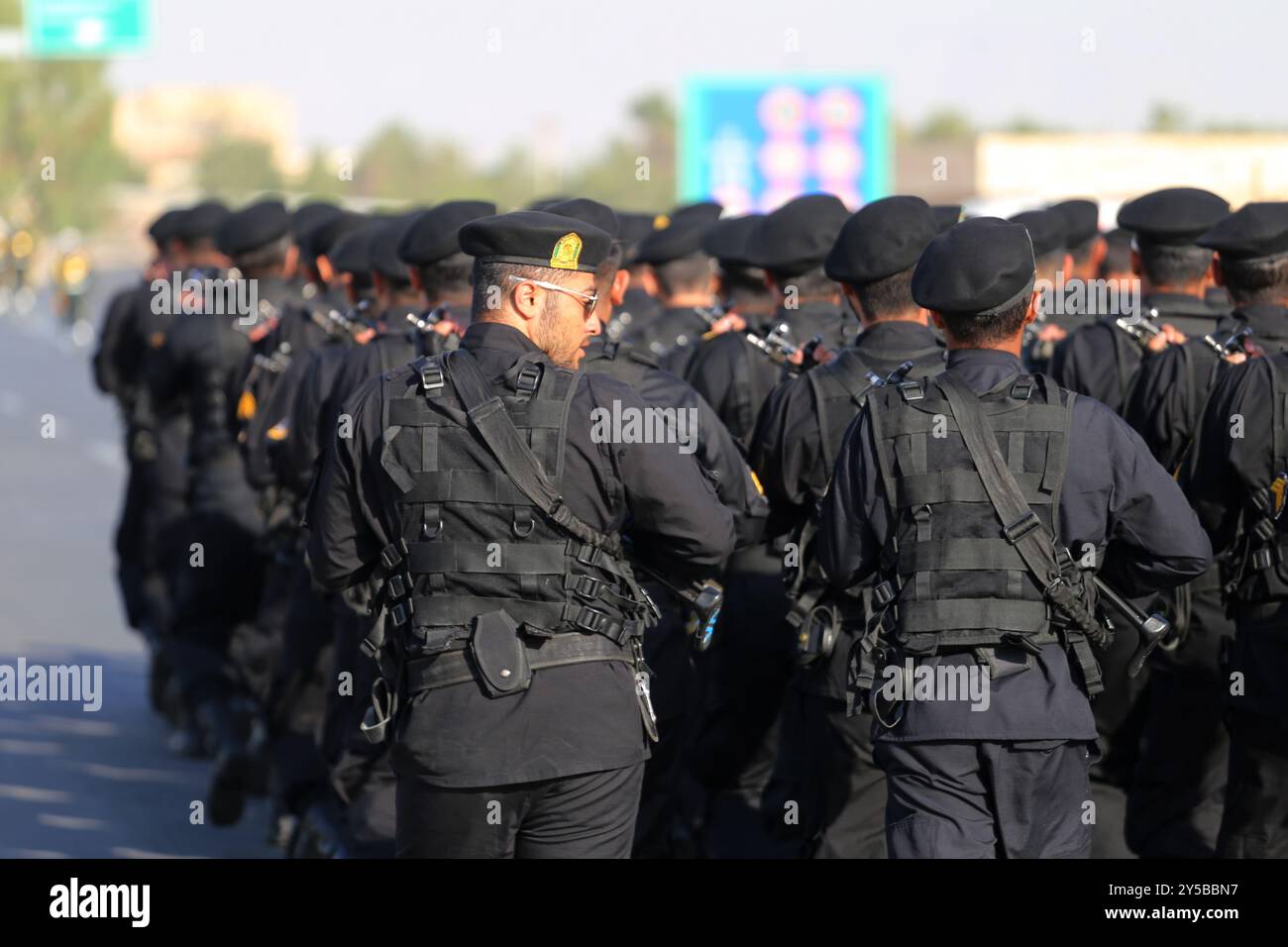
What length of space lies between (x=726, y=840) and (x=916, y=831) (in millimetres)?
2401

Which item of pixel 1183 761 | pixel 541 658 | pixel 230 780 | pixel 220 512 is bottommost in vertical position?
pixel 230 780

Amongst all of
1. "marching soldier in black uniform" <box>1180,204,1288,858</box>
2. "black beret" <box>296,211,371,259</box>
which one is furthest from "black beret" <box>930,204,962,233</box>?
"black beret" <box>296,211,371,259</box>

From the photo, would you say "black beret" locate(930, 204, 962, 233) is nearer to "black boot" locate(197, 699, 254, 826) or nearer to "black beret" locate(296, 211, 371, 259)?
"black beret" locate(296, 211, 371, 259)

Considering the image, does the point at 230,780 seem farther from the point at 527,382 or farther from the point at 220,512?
the point at 527,382

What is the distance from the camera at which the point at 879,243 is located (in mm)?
6129

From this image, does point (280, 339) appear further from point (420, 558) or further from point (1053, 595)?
point (1053, 595)

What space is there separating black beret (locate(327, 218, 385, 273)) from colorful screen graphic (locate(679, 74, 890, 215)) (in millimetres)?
23676

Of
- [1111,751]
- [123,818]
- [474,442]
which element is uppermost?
[474,442]

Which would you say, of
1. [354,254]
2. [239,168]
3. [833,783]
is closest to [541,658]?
[833,783]

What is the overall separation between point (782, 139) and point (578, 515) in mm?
28338

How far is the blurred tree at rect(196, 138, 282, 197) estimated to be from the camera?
119250 mm

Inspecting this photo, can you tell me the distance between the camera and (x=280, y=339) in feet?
28.3

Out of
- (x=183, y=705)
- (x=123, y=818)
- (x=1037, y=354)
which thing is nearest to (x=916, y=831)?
(x=1037, y=354)

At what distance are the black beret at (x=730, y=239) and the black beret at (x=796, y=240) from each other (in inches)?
14.1
